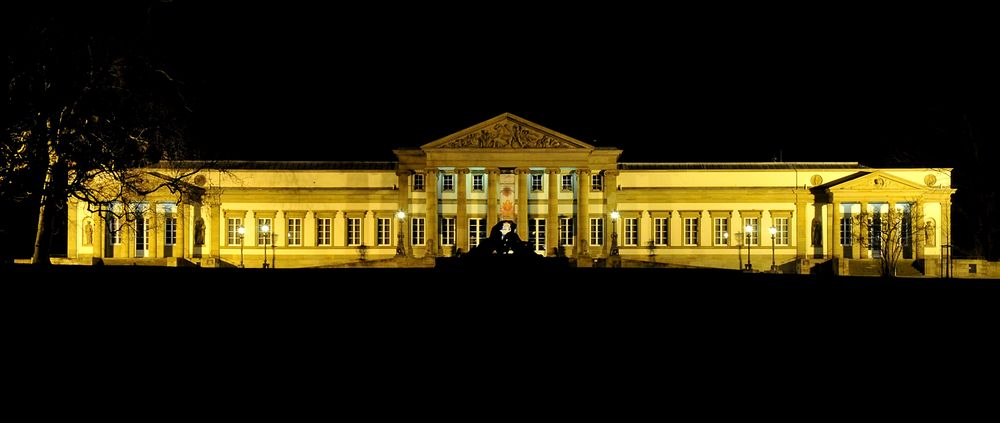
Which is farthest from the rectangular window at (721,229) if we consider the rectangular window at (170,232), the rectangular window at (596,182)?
the rectangular window at (170,232)

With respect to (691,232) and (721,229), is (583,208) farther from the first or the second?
(721,229)

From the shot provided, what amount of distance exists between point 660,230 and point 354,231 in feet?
64.3

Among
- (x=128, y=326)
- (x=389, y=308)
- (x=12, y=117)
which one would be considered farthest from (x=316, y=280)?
(x=12, y=117)

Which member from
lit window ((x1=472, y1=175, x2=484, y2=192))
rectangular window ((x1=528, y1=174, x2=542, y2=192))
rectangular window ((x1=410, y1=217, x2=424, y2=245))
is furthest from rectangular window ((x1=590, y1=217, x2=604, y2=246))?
rectangular window ((x1=410, y1=217, x2=424, y2=245))

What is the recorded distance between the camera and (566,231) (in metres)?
57.7

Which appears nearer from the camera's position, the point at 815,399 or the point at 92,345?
the point at 815,399

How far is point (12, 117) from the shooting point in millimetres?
23250

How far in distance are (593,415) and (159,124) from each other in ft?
Result: 78.7

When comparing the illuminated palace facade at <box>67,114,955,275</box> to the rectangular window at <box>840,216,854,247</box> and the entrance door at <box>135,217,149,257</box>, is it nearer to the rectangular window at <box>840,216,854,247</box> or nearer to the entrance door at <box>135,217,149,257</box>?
the rectangular window at <box>840,216,854,247</box>

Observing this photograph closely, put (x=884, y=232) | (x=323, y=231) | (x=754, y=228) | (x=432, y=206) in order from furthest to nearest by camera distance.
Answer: (x=754, y=228) → (x=323, y=231) → (x=432, y=206) → (x=884, y=232)

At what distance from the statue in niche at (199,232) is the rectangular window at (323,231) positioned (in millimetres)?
7043

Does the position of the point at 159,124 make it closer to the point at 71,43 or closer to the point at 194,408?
the point at 71,43

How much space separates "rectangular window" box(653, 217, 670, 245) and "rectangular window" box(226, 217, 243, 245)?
1037 inches

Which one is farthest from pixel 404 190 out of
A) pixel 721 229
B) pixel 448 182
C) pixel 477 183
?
pixel 721 229
